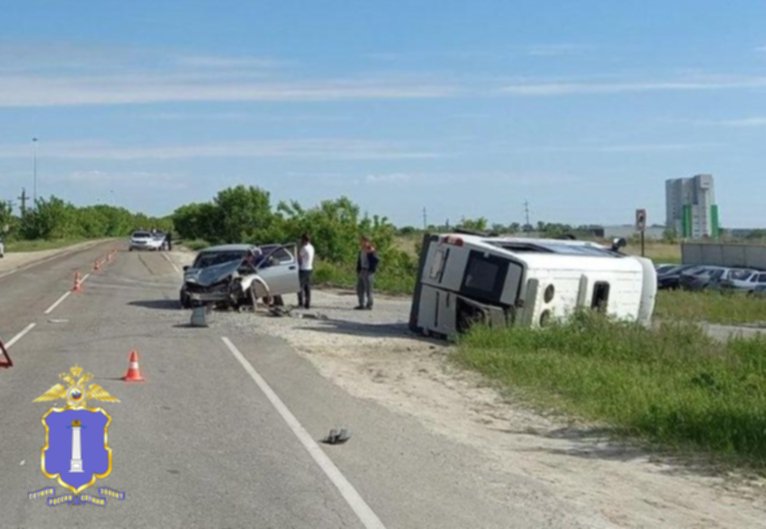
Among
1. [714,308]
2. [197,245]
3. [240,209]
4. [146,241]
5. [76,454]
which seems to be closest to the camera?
[76,454]

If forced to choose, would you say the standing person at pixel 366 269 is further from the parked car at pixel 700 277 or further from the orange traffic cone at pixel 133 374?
the parked car at pixel 700 277

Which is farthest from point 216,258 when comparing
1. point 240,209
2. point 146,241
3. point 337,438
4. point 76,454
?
point 240,209

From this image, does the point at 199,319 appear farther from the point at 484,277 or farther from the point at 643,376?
the point at 643,376

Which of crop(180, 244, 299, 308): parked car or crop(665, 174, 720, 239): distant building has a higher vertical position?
crop(665, 174, 720, 239): distant building

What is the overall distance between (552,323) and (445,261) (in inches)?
102

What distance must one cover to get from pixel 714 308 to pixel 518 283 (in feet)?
52.3

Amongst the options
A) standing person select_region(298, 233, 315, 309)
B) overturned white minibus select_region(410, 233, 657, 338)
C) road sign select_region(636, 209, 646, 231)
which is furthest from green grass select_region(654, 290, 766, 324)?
standing person select_region(298, 233, 315, 309)

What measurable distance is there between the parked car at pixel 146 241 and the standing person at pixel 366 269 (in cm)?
5502

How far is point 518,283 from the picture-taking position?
65.8 feet

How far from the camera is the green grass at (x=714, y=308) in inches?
1244

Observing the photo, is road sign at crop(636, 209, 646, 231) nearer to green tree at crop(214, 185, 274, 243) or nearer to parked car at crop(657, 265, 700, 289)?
parked car at crop(657, 265, 700, 289)

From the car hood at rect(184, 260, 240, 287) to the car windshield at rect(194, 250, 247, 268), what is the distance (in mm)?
476

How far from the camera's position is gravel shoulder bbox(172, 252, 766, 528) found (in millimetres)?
8391

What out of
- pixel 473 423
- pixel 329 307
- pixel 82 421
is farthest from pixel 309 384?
pixel 329 307
